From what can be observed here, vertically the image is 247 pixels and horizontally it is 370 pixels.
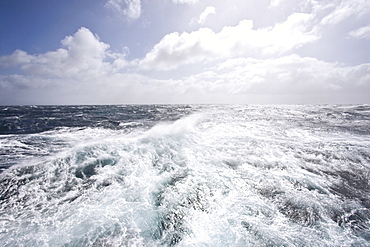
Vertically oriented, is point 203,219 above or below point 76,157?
below

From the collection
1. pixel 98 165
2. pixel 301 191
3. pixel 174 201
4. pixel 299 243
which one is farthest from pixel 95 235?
pixel 301 191

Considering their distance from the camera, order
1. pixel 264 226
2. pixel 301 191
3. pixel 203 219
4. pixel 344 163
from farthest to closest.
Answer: pixel 344 163 < pixel 301 191 < pixel 203 219 < pixel 264 226

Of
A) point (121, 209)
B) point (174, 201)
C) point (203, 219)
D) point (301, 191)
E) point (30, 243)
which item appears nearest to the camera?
point (30, 243)

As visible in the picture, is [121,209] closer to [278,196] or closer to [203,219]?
[203,219]

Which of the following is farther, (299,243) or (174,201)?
(174,201)

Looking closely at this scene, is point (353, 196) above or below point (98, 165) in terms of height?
below

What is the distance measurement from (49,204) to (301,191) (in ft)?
27.7

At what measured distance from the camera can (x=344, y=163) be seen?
825 cm

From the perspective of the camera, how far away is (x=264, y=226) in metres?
4.16

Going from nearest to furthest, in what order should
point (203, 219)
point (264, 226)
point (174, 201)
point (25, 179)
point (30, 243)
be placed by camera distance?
point (30, 243)
point (264, 226)
point (203, 219)
point (174, 201)
point (25, 179)

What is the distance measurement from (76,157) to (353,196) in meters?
11.6

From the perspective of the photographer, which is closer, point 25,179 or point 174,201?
point 174,201

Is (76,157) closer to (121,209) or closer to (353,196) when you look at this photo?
(121,209)

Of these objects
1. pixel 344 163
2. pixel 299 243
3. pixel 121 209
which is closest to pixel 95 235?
pixel 121 209
